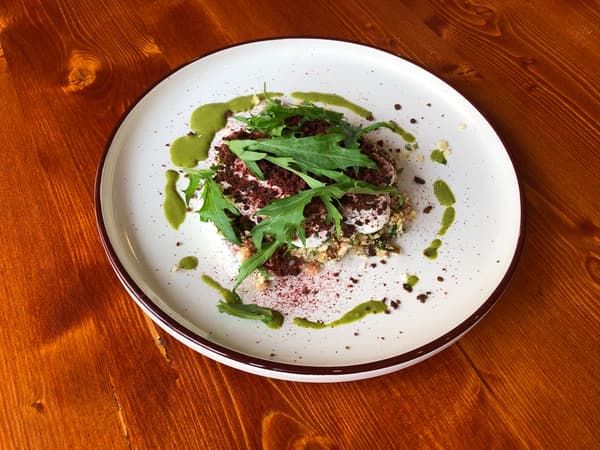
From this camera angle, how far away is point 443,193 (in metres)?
2.04

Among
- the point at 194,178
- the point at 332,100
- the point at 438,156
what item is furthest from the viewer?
the point at 332,100

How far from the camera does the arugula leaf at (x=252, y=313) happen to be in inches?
65.9

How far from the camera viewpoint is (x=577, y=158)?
2176mm

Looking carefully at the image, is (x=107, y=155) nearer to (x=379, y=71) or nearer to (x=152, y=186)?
(x=152, y=186)

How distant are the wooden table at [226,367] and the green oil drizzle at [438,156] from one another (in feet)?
0.92

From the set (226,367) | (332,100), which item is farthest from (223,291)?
(332,100)

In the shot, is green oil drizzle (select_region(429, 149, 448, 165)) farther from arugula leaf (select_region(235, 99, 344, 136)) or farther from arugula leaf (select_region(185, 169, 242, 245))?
arugula leaf (select_region(185, 169, 242, 245))

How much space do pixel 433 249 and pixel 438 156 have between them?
1.44 ft

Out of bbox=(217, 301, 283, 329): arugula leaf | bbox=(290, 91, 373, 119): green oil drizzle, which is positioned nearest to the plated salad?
bbox=(217, 301, 283, 329): arugula leaf

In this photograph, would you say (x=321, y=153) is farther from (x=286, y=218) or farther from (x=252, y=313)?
(x=252, y=313)

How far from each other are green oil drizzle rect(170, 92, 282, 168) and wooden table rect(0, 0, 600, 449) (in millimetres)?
324

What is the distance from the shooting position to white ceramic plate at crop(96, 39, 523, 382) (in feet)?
5.32

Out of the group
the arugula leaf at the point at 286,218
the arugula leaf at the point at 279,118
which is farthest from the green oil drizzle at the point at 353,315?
the arugula leaf at the point at 279,118

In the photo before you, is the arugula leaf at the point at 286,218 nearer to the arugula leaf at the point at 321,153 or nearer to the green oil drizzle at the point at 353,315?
the arugula leaf at the point at 321,153
